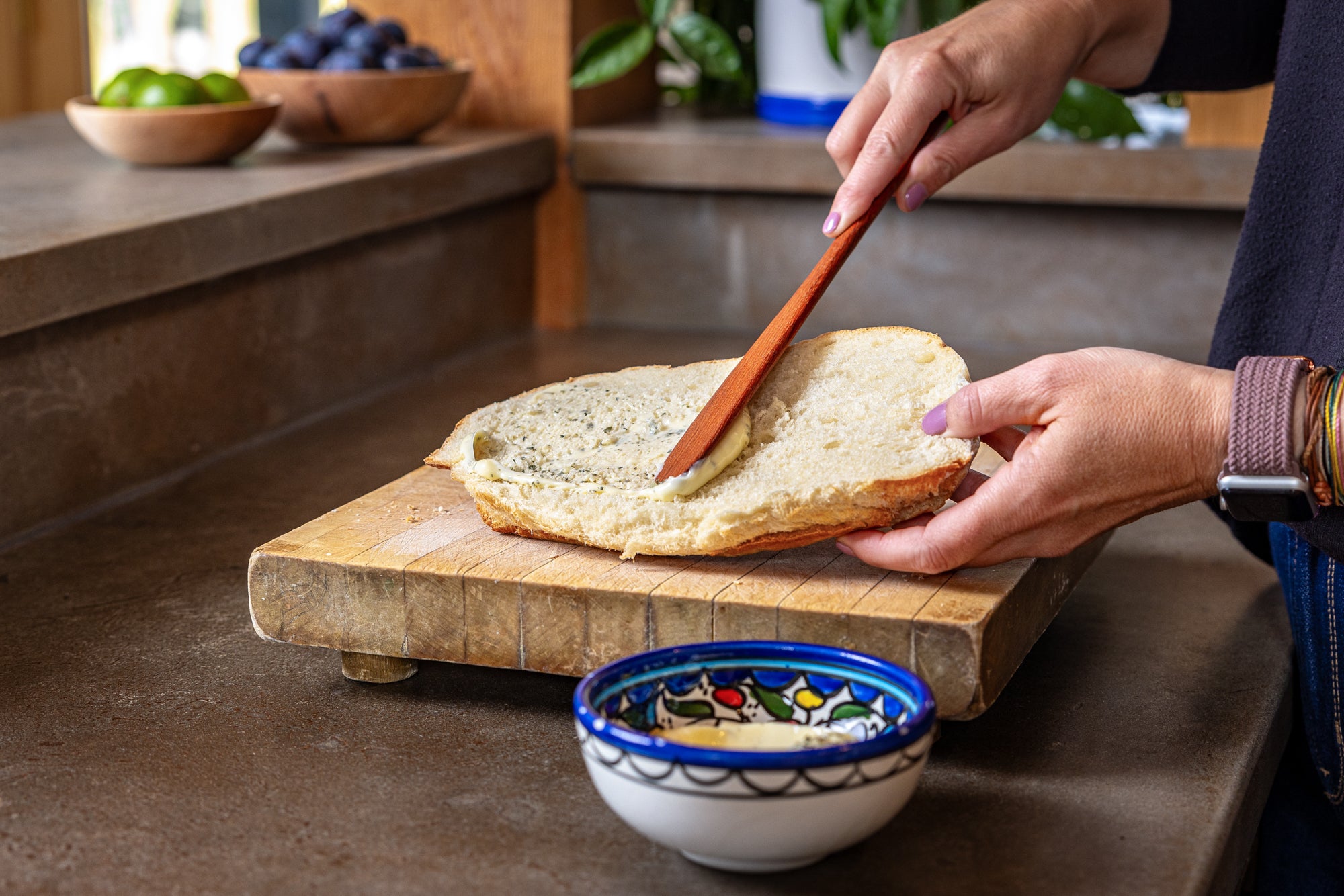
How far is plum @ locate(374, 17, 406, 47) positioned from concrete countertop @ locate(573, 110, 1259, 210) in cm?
31

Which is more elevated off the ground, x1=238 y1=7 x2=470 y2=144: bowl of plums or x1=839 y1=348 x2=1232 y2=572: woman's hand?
x1=238 y1=7 x2=470 y2=144: bowl of plums

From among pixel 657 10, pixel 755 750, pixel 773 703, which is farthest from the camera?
pixel 657 10

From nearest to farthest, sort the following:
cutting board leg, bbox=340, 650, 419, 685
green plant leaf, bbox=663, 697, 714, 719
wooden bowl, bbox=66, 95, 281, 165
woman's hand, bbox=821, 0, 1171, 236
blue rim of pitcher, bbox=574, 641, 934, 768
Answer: blue rim of pitcher, bbox=574, 641, 934, 768, green plant leaf, bbox=663, 697, 714, 719, cutting board leg, bbox=340, 650, 419, 685, woman's hand, bbox=821, 0, 1171, 236, wooden bowl, bbox=66, 95, 281, 165

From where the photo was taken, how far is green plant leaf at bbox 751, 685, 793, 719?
740 mm

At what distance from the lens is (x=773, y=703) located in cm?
74

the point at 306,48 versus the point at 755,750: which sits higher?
the point at 306,48

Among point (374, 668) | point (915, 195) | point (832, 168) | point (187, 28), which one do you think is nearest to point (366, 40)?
point (832, 168)

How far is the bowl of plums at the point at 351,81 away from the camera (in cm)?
192

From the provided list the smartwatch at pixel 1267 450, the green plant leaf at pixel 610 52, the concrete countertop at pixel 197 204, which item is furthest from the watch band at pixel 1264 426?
the green plant leaf at pixel 610 52

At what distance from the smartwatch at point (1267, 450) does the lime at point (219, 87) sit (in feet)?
4.52

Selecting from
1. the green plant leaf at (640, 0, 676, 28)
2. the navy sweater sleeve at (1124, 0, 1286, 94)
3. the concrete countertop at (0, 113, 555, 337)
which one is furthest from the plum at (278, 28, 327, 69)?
the navy sweater sleeve at (1124, 0, 1286, 94)

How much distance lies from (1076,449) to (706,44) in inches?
61.7

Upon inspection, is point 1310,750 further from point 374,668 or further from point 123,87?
point 123,87

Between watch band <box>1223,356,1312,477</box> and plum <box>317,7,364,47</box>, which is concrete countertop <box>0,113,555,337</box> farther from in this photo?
watch band <box>1223,356,1312,477</box>
